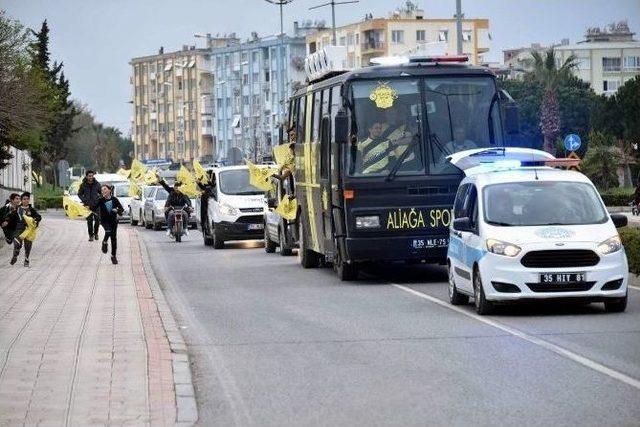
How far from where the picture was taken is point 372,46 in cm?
17125

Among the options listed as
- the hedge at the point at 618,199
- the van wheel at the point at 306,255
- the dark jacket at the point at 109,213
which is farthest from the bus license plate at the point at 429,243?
the hedge at the point at 618,199

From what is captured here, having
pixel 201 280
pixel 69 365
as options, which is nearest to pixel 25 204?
pixel 201 280

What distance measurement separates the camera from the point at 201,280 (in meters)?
28.7

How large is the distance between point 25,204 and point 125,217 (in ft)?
136

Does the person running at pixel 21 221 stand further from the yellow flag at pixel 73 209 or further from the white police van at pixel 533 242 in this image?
the white police van at pixel 533 242

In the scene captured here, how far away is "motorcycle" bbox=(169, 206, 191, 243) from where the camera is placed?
48.2 metres

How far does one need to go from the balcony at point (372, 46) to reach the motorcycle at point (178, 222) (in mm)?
123124

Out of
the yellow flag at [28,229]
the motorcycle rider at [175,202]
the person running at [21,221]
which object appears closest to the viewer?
the yellow flag at [28,229]

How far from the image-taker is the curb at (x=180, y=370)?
11.3m

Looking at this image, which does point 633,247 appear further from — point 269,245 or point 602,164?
point 602,164

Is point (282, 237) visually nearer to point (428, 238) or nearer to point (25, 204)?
point (25, 204)

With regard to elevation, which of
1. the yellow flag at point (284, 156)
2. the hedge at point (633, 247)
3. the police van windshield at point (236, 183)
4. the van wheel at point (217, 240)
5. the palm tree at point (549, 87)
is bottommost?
the van wheel at point (217, 240)

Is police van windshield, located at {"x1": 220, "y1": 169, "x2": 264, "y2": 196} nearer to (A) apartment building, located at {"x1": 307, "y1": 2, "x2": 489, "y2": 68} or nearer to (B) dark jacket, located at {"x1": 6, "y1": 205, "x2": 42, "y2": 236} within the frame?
(B) dark jacket, located at {"x1": 6, "y1": 205, "x2": 42, "y2": 236}

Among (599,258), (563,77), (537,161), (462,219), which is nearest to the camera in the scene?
(599,258)
